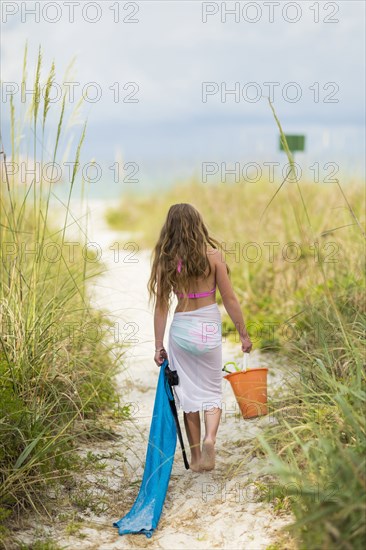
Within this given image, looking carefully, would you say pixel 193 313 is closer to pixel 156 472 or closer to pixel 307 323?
pixel 156 472

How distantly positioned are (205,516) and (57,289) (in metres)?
2.02

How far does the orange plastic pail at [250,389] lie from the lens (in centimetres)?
444

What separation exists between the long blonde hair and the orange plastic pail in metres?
0.55

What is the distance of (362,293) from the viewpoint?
5.77 metres

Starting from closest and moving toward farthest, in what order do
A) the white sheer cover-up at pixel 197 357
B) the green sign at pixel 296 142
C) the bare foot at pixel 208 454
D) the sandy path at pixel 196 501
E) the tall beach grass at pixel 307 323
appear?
the tall beach grass at pixel 307 323, the sandy path at pixel 196 501, the bare foot at pixel 208 454, the white sheer cover-up at pixel 197 357, the green sign at pixel 296 142

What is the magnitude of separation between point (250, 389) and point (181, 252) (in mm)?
916

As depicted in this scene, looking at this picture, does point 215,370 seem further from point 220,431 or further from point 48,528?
point 48,528

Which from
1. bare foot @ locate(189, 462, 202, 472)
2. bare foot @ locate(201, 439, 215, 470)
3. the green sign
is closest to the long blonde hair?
bare foot @ locate(201, 439, 215, 470)

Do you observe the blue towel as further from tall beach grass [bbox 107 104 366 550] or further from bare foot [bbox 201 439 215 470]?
tall beach grass [bbox 107 104 366 550]

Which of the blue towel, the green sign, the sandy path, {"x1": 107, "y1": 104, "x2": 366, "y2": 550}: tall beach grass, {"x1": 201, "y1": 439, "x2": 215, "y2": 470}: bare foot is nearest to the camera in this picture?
{"x1": 107, "y1": 104, "x2": 366, "y2": 550}: tall beach grass

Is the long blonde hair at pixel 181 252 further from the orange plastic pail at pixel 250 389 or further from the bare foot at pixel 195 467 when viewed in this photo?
the bare foot at pixel 195 467

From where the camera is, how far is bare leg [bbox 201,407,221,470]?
434cm

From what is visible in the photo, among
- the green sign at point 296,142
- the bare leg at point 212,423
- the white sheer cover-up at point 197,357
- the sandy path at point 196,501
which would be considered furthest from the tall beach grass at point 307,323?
the green sign at point 296,142

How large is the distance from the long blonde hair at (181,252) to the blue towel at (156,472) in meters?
0.47
